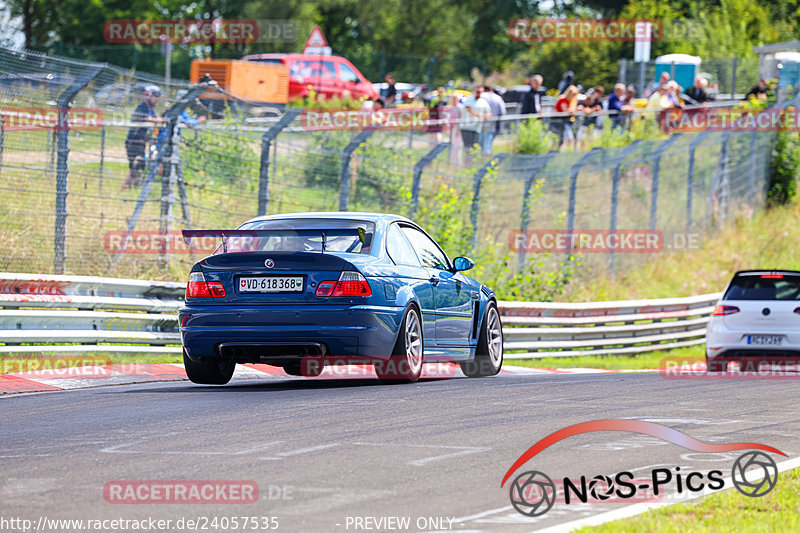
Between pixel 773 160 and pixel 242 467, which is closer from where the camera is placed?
pixel 242 467

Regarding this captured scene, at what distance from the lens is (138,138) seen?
15.9m

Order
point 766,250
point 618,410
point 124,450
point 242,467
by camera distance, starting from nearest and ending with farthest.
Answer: point 242,467
point 124,450
point 618,410
point 766,250

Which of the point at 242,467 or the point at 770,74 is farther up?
the point at 770,74

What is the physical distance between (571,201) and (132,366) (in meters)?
A: 12.4

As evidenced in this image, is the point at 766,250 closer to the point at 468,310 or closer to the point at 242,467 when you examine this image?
the point at 468,310

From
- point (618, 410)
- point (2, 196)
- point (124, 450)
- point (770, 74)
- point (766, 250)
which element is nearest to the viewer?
point (124, 450)

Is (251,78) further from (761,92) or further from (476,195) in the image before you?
(476,195)

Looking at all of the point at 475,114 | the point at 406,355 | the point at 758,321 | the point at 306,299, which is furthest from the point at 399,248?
the point at 475,114

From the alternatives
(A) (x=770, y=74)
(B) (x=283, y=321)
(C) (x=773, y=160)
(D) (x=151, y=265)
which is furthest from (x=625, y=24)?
(B) (x=283, y=321)

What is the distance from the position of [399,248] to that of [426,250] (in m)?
0.86

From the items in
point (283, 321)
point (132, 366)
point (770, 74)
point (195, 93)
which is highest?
point (770, 74)

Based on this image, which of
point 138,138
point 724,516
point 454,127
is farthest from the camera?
point 454,127

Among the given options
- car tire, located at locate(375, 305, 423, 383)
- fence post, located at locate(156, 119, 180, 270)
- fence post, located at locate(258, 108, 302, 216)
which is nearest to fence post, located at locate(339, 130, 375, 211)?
fence post, located at locate(258, 108, 302, 216)

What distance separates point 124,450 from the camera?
7160 mm
